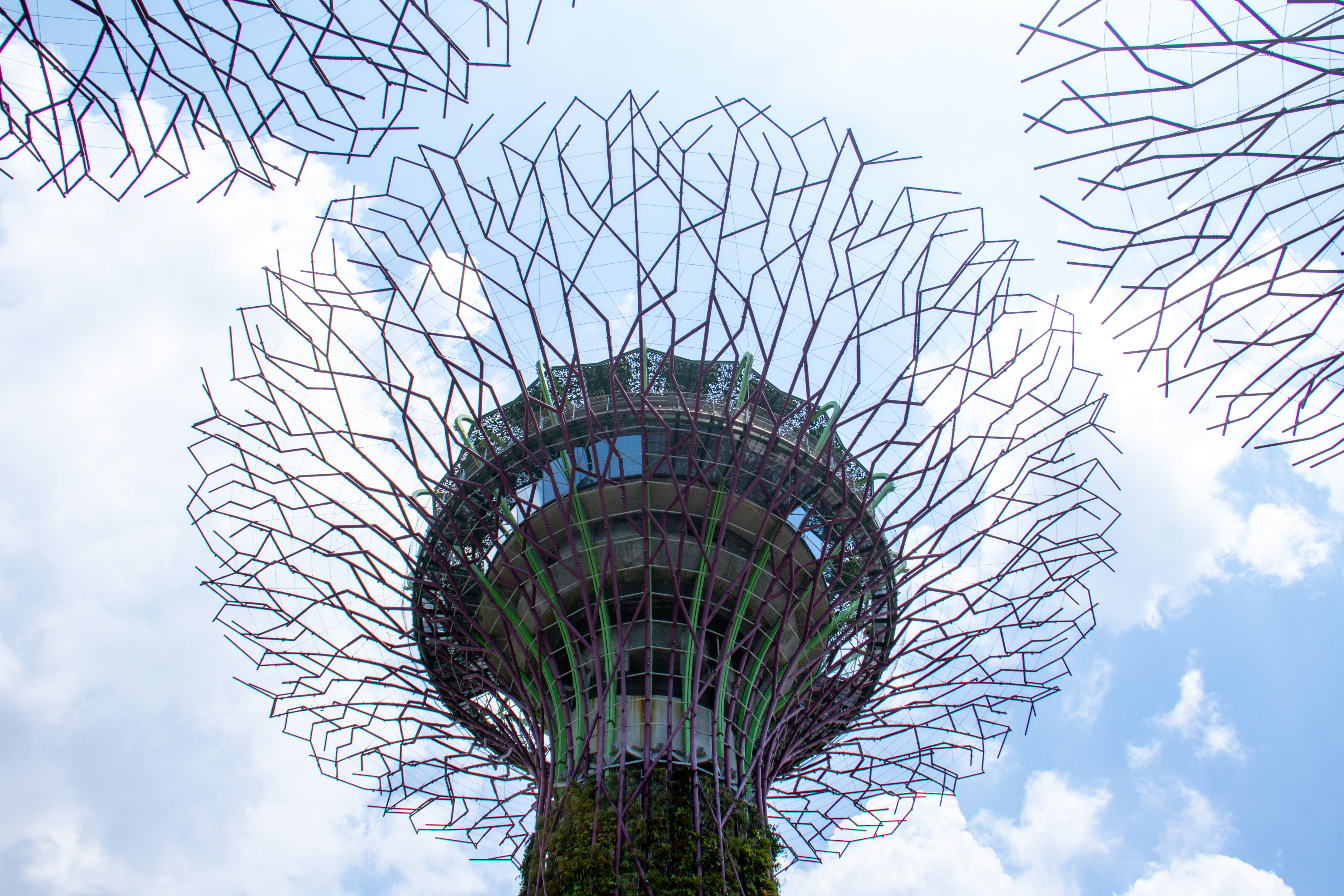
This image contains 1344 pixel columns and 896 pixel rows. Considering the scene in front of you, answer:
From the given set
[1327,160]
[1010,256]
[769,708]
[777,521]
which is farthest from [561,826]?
[1327,160]

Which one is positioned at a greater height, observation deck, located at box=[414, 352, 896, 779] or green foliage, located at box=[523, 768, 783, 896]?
observation deck, located at box=[414, 352, 896, 779]

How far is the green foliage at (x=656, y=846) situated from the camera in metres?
19.5

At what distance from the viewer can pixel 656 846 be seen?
65.6 ft

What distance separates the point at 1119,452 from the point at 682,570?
13.8 meters

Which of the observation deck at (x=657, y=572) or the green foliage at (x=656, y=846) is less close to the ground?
the observation deck at (x=657, y=572)

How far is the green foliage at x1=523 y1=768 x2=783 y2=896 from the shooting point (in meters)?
19.5

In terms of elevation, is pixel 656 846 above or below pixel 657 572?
below

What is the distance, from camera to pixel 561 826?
20719mm

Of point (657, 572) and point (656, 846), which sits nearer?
point (656, 846)

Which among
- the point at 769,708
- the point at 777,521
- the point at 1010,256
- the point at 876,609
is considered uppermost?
the point at 1010,256

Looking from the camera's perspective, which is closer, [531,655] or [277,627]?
[531,655]

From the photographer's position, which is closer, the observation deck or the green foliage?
the green foliage

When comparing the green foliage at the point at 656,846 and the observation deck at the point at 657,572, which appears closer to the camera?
the green foliage at the point at 656,846

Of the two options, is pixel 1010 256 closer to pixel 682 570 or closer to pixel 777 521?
pixel 777 521
